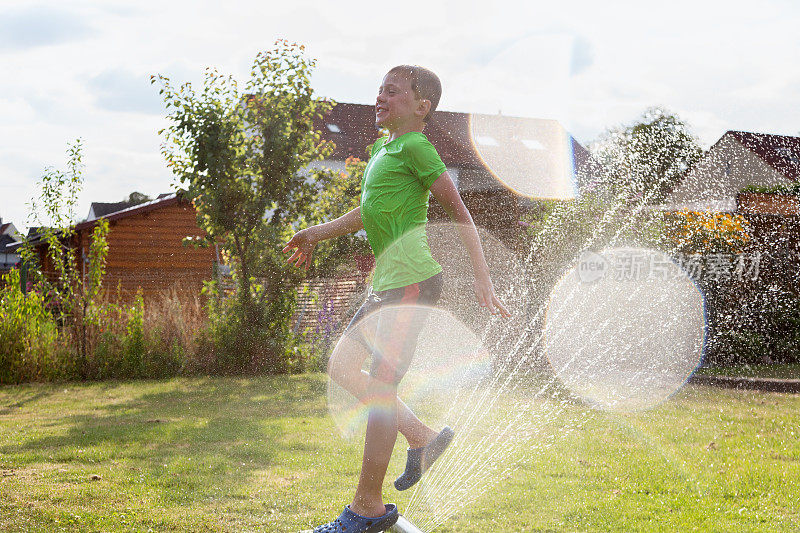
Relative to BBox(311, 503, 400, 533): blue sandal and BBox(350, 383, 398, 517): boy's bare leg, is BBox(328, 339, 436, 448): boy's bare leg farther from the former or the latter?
BBox(311, 503, 400, 533): blue sandal

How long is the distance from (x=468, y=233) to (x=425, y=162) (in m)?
0.29

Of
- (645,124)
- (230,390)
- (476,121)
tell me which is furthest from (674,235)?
(476,121)

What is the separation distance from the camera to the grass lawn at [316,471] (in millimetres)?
3219

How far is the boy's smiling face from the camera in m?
2.78

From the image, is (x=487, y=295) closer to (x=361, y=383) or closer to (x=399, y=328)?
(x=399, y=328)

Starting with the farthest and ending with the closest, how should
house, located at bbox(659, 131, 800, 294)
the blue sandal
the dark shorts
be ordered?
house, located at bbox(659, 131, 800, 294), the dark shorts, the blue sandal

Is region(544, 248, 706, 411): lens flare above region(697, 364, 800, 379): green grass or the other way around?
above

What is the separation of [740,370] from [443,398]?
163 inches

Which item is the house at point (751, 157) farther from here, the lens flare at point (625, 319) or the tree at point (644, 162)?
the lens flare at point (625, 319)

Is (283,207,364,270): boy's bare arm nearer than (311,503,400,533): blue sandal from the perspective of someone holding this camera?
No

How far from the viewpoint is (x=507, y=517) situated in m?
3.26

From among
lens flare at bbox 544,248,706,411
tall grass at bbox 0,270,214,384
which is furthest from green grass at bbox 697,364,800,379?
tall grass at bbox 0,270,214,384

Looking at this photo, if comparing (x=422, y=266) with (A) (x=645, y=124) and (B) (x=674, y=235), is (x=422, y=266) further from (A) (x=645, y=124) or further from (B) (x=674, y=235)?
(A) (x=645, y=124)
